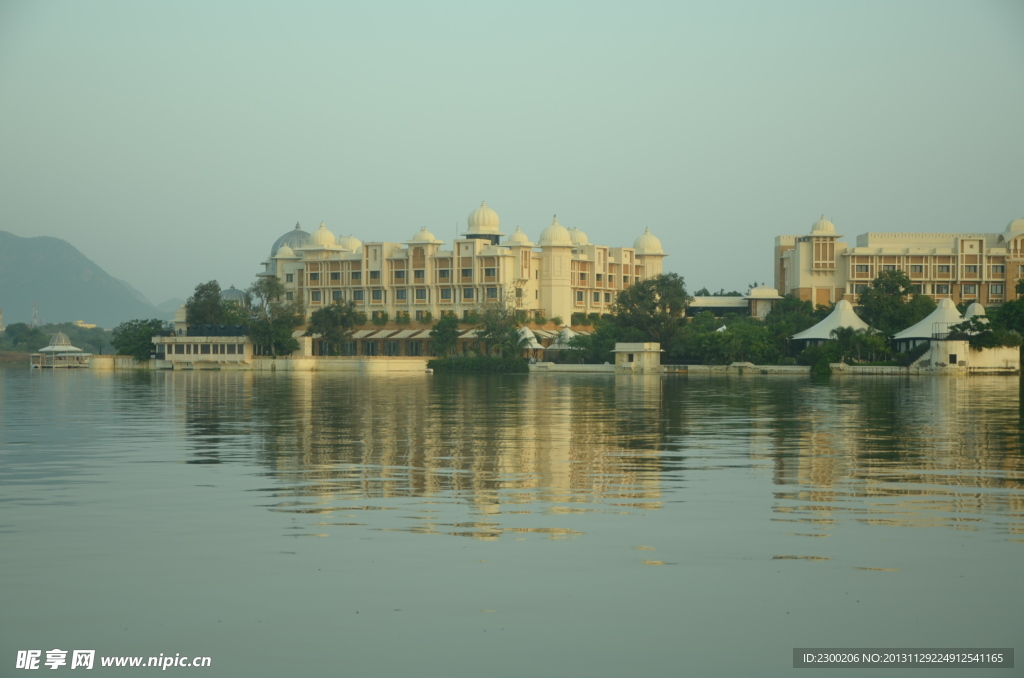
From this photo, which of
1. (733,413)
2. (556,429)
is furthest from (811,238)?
(556,429)

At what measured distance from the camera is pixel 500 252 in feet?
333

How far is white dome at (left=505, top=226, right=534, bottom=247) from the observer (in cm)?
10544

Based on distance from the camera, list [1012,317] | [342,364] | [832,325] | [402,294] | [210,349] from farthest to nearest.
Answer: [402,294]
[210,349]
[342,364]
[832,325]
[1012,317]

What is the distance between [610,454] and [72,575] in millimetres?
10509

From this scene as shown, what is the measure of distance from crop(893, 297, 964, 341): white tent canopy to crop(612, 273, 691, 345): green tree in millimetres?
15761

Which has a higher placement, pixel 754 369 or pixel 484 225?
pixel 484 225

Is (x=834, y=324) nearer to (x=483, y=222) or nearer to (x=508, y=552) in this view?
(x=483, y=222)

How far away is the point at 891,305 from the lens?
79.2 meters

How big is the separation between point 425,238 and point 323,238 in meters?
12.7

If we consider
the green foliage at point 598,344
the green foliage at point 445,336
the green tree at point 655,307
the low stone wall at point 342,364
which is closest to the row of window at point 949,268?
the green tree at point 655,307

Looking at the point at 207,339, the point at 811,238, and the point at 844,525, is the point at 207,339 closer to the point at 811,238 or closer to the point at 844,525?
the point at 811,238

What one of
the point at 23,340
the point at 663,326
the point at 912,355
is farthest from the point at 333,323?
the point at 23,340

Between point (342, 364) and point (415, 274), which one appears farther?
point (415, 274)

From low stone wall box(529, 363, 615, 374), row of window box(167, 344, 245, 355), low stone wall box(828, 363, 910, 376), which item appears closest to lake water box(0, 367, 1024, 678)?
low stone wall box(828, 363, 910, 376)
